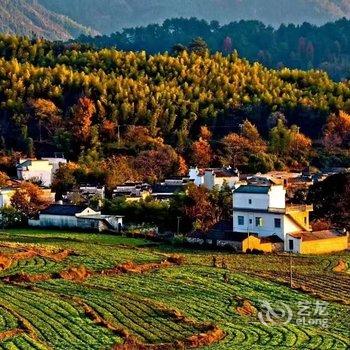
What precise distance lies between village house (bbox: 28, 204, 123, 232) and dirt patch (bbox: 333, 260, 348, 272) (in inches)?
515

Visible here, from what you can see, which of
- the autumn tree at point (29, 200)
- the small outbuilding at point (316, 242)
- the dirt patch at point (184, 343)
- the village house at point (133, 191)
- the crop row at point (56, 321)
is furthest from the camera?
the village house at point (133, 191)

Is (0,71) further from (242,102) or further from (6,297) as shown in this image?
(6,297)

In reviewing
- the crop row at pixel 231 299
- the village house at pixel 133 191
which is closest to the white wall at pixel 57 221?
the village house at pixel 133 191

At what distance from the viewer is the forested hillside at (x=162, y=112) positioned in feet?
246

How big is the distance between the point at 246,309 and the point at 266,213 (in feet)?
52.6

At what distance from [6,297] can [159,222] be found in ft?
65.8

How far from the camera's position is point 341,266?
121 feet

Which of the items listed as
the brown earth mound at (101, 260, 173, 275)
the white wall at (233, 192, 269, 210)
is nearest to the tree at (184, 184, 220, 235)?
the white wall at (233, 192, 269, 210)

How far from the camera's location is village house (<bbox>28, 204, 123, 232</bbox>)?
48.3 meters

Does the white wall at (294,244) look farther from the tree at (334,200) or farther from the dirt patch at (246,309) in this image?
the dirt patch at (246,309)

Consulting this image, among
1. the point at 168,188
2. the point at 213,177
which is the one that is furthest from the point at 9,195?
the point at 213,177

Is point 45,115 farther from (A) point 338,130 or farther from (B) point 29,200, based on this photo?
(B) point 29,200

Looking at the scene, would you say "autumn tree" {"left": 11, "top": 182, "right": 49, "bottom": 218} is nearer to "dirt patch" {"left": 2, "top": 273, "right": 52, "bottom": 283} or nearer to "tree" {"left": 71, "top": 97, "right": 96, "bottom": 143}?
"tree" {"left": 71, "top": 97, "right": 96, "bottom": 143}

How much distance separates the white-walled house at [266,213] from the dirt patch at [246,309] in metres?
14.1
